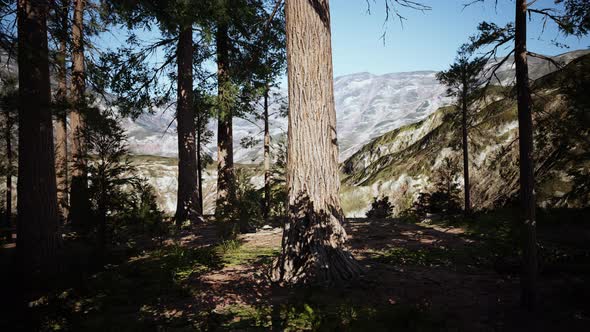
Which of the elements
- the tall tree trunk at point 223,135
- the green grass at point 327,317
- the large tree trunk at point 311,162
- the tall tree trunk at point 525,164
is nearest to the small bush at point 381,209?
the tall tree trunk at point 223,135

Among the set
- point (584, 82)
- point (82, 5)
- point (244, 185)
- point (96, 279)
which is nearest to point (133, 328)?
point (96, 279)

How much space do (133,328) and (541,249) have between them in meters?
8.02

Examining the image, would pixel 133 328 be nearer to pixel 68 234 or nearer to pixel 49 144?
pixel 49 144

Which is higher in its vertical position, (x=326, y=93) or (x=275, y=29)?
(x=275, y=29)

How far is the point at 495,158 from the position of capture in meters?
9.53

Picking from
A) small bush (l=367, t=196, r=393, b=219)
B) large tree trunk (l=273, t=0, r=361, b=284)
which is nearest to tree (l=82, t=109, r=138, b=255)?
large tree trunk (l=273, t=0, r=361, b=284)

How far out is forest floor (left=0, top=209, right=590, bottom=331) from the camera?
3.83 metres

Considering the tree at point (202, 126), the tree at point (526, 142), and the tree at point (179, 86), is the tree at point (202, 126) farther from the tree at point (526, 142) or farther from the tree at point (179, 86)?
the tree at point (526, 142)

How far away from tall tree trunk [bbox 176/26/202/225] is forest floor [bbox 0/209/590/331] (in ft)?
12.4

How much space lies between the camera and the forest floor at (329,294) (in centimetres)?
383

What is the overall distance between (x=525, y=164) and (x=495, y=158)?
587 cm

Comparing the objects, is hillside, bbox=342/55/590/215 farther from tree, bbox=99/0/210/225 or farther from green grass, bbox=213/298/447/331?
tree, bbox=99/0/210/225

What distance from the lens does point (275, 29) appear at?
1203 cm

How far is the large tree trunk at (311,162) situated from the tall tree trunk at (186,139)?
287 inches
